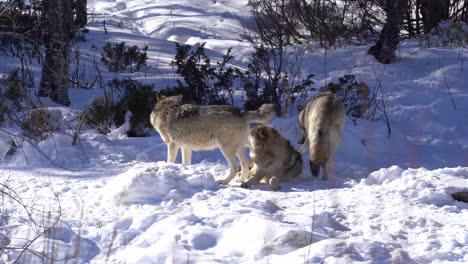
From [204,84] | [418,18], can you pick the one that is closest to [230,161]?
[204,84]

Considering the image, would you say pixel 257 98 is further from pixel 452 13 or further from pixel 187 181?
pixel 452 13

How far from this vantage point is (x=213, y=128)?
8.48m

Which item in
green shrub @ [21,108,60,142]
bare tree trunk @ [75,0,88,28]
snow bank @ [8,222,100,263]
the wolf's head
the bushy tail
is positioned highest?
bare tree trunk @ [75,0,88,28]

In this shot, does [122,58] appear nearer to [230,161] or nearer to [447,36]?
[447,36]

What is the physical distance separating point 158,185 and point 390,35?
8094 millimetres

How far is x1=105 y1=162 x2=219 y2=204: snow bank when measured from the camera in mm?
7133

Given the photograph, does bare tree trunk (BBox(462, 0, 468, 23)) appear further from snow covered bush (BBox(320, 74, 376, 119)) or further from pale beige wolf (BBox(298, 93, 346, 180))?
pale beige wolf (BBox(298, 93, 346, 180))

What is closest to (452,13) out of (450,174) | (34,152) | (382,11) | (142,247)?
(382,11)

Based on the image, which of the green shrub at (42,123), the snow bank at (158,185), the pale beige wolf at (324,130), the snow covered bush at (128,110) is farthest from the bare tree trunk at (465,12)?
the snow bank at (158,185)

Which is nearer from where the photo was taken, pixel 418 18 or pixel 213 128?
pixel 213 128

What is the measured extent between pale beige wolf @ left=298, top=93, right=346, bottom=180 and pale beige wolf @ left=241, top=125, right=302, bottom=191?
261mm

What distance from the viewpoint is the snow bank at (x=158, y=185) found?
7133 mm

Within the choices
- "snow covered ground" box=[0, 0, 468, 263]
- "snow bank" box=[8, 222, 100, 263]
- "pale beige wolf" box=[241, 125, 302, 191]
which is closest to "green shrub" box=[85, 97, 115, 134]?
"snow covered ground" box=[0, 0, 468, 263]

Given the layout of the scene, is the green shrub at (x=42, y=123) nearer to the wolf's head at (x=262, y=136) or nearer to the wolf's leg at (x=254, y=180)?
the wolf's head at (x=262, y=136)
